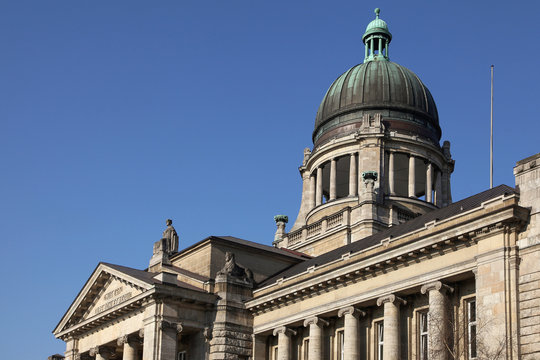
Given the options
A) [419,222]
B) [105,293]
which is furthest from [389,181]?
[105,293]

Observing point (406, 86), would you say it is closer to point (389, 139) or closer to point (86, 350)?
point (389, 139)

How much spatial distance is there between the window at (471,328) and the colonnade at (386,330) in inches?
35.3

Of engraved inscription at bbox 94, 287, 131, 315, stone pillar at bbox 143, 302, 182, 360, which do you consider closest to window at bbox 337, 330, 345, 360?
stone pillar at bbox 143, 302, 182, 360

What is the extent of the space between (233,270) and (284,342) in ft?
19.1

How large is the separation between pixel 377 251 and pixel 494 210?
8.29 metres

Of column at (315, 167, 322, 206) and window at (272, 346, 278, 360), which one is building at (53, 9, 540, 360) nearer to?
column at (315, 167, 322, 206)

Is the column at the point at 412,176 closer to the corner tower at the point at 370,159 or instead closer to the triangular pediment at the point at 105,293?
the corner tower at the point at 370,159

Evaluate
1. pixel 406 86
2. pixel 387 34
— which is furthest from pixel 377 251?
pixel 387 34

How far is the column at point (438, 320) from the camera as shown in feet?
126

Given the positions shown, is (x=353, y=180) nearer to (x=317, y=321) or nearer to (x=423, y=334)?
(x=317, y=321)

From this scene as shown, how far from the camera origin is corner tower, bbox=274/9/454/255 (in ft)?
220

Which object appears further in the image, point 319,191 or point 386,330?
point 319,191

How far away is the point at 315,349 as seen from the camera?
47219mm

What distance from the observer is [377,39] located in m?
80.1
